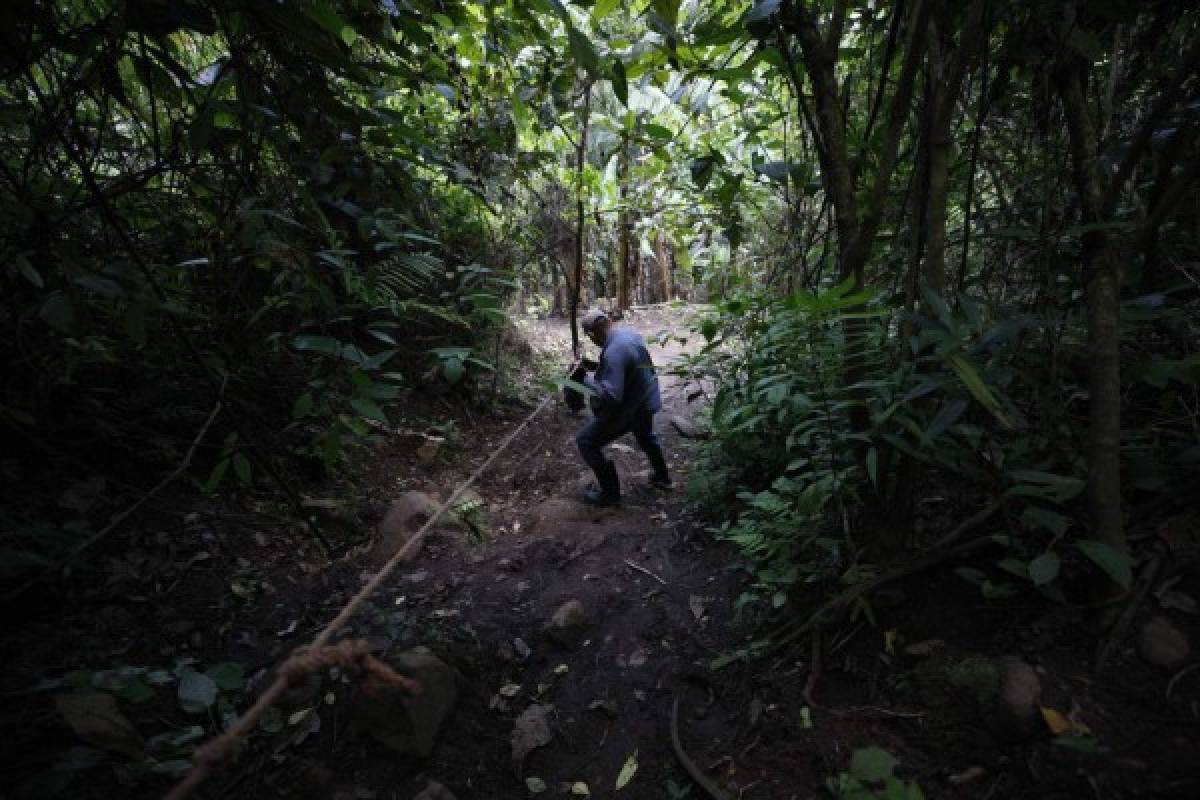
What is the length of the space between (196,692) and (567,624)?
1.49 meters

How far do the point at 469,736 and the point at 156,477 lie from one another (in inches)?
79.4

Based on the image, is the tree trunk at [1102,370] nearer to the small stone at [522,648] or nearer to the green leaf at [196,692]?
the small stone at [522,648]

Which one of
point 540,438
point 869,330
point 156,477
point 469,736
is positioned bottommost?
point 469,736

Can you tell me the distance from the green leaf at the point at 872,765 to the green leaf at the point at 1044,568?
0.58m

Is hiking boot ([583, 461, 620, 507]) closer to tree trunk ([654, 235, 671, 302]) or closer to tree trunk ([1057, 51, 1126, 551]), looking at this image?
tree trunk ([1057, 51, 1126, 551])

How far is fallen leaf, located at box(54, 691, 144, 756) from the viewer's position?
5.37ft

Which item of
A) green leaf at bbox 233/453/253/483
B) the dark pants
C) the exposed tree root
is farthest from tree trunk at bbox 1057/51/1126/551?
the dark pants

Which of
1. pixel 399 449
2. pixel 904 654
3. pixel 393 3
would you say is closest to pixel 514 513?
pixel 399 449

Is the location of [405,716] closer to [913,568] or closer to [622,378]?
[913,568]

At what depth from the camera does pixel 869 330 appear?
203cm

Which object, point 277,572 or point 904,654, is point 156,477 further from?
point 904,654

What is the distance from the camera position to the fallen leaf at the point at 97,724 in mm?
1637

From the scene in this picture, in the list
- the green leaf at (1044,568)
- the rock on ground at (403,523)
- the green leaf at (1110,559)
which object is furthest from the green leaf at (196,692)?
the green leaf at (1110,559)

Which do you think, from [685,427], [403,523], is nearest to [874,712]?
[403,523]
